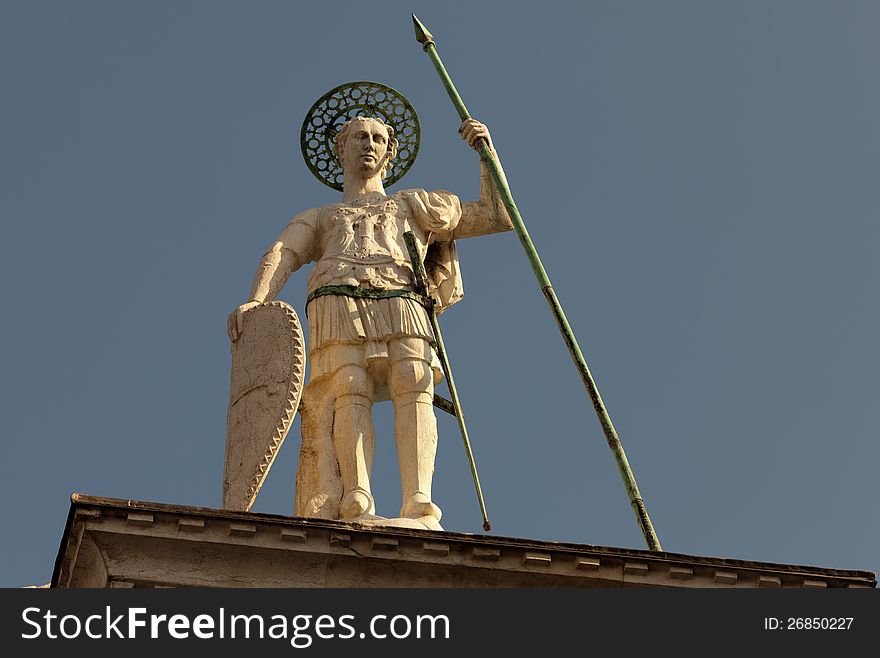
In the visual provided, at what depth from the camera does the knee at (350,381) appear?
20719 millimetres

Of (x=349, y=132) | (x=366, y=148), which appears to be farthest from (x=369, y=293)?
(x=349, y=132)

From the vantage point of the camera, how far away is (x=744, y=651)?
1711cm

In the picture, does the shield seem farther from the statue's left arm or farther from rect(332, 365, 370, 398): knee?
the statue's left arm

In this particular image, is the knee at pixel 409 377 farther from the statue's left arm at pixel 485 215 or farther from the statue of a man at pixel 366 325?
the statue's left arm at pixel 485 215

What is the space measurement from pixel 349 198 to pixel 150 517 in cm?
537

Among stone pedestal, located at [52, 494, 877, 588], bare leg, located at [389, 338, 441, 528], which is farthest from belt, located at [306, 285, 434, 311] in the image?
stone pedestal, located at [52, 494, 877, 588]

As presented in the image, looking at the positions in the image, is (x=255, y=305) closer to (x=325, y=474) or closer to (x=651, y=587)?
(x=325, y=474)

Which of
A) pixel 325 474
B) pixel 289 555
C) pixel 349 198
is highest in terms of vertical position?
pixel 349 198

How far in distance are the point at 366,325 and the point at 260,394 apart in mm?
1330

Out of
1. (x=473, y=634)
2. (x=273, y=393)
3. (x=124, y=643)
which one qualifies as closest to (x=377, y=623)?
(x=473, y=634)

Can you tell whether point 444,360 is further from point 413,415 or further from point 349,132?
point 349,132

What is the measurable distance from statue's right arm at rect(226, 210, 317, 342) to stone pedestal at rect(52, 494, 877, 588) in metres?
3.40

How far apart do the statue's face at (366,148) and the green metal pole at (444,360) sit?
1285 mm

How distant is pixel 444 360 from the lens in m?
21.2
